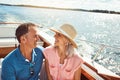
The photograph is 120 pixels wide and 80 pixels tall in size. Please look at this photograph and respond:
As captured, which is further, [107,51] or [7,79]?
[107,51]

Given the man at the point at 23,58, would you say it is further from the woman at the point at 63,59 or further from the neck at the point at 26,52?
the woman at the point at 63,59

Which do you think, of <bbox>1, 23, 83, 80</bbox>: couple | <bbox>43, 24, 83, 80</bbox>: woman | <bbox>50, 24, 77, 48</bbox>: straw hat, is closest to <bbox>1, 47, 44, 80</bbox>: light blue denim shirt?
<bbox>1, 23, 83, 80</bbox>: couple

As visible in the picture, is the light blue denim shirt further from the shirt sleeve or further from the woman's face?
the woman's face

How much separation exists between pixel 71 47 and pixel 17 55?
1.42 ft

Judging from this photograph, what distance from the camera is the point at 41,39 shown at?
11.4ft

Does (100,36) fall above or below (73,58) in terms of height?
below

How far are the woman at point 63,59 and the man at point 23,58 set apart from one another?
0.17 meters

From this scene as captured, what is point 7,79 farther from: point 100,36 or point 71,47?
point 100,36

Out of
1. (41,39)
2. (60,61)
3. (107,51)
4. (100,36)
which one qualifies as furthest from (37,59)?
(100,36)

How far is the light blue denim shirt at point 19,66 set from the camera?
172 cm

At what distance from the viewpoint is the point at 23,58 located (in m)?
1.76

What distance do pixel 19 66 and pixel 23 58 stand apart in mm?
66

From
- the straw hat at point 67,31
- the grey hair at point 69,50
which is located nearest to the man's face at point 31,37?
the straw hat at point 67,31

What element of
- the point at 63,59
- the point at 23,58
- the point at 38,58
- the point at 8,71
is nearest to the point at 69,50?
the point at 63,59
